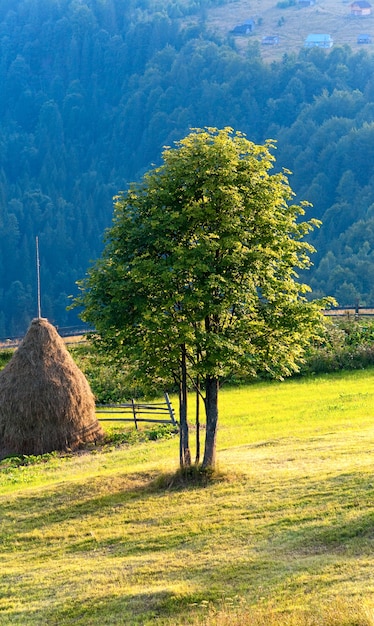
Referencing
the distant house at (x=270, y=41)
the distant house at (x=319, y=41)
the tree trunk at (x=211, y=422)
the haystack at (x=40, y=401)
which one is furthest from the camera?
the distant house at (x=270, y=41)

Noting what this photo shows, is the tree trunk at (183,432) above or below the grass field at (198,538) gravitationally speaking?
above

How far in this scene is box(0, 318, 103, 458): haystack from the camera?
95.3ft

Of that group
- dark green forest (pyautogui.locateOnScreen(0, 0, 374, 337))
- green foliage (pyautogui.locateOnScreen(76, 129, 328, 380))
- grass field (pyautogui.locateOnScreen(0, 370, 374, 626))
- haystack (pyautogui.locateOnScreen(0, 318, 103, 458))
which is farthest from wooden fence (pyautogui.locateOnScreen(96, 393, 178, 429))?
dark green forest (pyautogui.locateOnScreen(0, 0, 374, 337))

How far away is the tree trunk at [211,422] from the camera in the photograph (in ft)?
70.4

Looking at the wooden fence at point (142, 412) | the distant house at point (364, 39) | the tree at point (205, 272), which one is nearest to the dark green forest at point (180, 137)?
the distant house at point (364, 39)

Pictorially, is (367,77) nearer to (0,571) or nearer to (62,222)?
(62,222)

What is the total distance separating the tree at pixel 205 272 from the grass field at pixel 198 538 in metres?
2.33

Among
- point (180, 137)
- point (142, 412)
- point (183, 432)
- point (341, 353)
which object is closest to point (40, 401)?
point (142, 412)

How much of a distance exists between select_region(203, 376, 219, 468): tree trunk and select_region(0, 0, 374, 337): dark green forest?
7669 centimetres

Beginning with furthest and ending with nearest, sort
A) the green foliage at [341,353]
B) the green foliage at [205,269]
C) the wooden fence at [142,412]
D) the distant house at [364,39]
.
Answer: the distant house at [364,39] < the green foliage at [341,353] < the wooden fence at [142,412] < the green foliage at [205,269]

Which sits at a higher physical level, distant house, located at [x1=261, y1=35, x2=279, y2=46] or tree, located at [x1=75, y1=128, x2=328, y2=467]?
distant house, located at [x1=261, y1=35, x2=279, y2=46]

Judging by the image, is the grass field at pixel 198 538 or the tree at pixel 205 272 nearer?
the grass field at pixel 198 538

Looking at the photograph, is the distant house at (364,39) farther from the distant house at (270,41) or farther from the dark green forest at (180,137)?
the dark green forest at (180,137)

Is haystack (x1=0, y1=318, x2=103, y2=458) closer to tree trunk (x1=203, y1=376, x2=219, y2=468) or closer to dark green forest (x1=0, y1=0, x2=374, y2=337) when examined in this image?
tree trunk (x1=203, y1=376, x2=219, y2=468)
